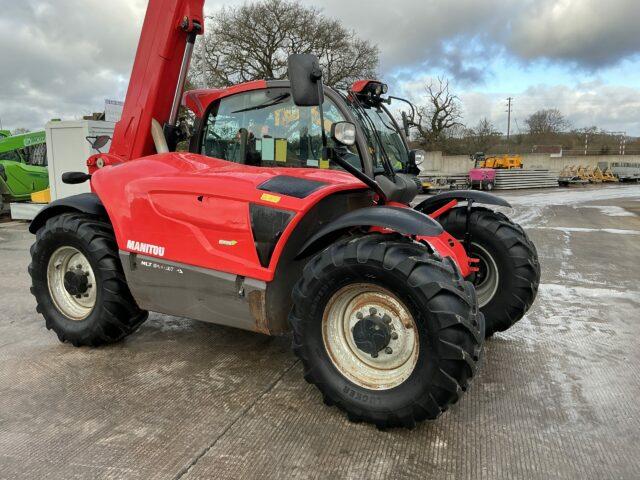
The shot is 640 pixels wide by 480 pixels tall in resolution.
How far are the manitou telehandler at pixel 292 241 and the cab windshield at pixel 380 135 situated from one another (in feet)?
0.06

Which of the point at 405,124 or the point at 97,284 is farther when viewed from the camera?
the point at 405,124

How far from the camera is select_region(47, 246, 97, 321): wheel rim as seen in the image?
12.3ft

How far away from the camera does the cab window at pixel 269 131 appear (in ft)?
11.1

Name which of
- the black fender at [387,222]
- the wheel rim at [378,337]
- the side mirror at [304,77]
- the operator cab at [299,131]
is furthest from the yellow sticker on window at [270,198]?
the wheel rim at [378,337]

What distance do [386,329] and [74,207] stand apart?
255 centimetres

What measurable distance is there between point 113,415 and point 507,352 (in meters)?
2.67

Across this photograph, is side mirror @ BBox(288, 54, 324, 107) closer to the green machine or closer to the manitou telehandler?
the manitou telehandler

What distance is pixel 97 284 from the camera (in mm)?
A: 3633

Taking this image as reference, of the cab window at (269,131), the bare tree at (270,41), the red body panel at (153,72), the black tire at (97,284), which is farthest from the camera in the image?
the bare tree at (270,41)

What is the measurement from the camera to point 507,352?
3.65 m

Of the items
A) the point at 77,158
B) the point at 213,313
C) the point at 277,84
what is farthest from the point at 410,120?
the point at 77,158

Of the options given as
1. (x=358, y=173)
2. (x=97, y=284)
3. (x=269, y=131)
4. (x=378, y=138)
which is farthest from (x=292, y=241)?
(x=97, y=284)

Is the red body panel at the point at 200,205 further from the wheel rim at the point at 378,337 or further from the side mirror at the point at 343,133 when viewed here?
the wheel rim at the point at 378,337

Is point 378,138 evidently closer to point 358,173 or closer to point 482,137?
point 358,173
